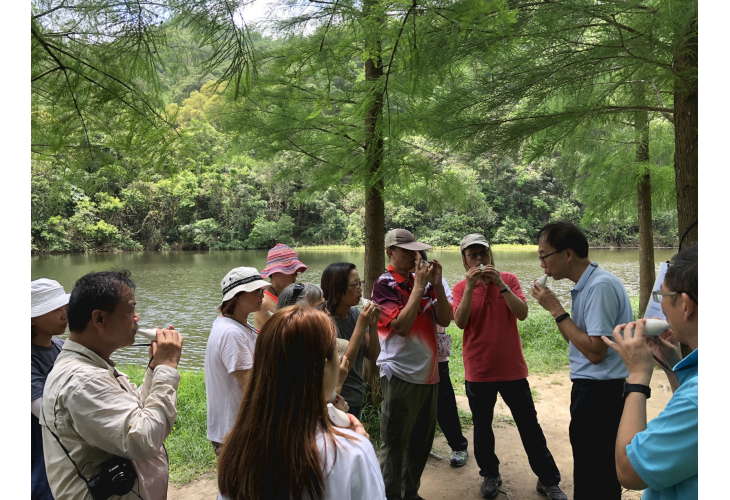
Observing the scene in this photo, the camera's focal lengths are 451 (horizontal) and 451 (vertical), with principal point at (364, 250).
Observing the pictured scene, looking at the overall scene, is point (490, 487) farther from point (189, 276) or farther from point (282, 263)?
point (189, 276)

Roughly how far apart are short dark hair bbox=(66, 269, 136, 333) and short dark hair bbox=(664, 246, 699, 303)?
6.27 feet

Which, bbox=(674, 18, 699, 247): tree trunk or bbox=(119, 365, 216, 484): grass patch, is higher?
bbox=(674, 18, 699, 247): tree trunk

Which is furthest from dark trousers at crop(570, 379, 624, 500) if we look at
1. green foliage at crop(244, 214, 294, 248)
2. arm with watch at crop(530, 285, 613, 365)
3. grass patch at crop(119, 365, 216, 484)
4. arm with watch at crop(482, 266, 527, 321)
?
green foliage at crop(244, 214, 294, 248)

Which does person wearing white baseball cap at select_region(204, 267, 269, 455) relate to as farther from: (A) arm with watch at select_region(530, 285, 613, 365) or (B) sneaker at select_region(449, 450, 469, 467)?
(B) sneaker at select_region(449, 450, 469, 467)

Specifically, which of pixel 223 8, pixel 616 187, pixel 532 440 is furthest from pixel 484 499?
pixel 616 187

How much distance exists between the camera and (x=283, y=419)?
48.1 inches

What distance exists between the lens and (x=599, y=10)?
8.87 ft

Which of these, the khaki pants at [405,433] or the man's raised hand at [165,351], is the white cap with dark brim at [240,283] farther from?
the khaki pants at [405,433]

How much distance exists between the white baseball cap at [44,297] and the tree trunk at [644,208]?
25.4ft

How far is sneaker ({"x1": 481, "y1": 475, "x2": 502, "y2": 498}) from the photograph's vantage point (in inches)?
125

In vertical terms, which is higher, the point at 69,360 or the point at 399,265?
the point at 399,265

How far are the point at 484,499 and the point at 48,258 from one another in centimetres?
2977

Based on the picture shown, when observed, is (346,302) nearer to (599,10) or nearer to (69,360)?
(69,360)

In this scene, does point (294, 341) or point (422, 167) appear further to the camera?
point (422, 167)
